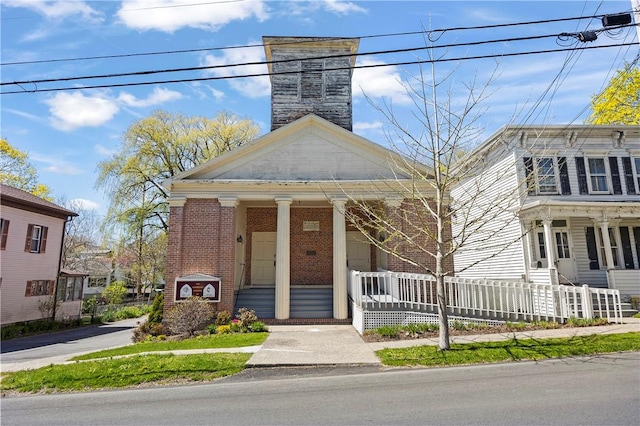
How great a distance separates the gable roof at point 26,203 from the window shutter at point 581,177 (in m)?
28.3

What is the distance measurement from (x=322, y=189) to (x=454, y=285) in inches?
234

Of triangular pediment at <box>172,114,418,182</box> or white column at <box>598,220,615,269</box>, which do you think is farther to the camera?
white column at <box>598,220,615,269</box>

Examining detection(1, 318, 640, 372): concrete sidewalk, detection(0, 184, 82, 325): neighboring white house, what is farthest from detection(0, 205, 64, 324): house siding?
detection(1, 318, 640, 372): concrete sidewalk

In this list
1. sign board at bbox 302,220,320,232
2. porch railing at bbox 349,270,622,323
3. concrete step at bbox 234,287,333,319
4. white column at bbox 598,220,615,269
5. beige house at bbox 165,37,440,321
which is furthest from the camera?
sign board at bbox 302,220,320,232

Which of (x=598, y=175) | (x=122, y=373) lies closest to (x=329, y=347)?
(x=122, y=373)

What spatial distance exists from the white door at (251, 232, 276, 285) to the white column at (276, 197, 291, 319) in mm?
3220

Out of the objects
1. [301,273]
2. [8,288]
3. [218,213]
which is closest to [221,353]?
[218,213]

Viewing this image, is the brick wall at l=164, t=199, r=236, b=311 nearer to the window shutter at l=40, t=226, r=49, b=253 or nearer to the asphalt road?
the asphalt road

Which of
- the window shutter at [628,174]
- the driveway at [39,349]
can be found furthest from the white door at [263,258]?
the window shutter at [628,174]

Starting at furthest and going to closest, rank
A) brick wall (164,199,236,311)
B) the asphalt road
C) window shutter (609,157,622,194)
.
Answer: window shutter (609,157,622,194)
brick wall (164,199,236,311)
the asphalt road

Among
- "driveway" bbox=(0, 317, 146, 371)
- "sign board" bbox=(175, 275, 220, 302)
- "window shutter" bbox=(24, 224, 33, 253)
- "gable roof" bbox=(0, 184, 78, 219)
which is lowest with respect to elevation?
"driveway" bbox=(0, 317, 146, 371)

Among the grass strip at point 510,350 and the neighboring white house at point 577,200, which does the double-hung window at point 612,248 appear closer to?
the neighboring white house at point 577,200

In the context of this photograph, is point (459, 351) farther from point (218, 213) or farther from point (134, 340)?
point (134, 340)

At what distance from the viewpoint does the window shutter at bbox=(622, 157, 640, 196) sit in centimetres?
1636
